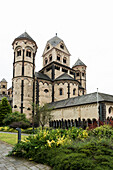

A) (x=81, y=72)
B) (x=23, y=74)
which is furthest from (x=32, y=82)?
(x=81, y=72)

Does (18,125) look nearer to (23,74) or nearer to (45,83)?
(23,74)

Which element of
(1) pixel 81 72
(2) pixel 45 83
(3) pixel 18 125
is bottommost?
(3) pixel 18 125

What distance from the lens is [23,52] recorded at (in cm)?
3819

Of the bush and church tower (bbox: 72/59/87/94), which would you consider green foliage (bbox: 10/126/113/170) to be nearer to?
the bush

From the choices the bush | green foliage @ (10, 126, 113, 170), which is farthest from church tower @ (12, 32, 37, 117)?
green foliage @ (10, 126, 113, 170)

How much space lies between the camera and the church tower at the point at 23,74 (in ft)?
116

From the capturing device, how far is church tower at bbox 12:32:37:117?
3528 centimetres

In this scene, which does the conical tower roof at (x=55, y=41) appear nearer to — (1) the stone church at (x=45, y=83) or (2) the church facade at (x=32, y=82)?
(1) the stone church at (x=45, y=83)

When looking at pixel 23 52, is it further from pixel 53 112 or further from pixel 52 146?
pixel 52 146

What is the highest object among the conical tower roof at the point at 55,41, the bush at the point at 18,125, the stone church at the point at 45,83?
the conical tower roof at the point at 55,41

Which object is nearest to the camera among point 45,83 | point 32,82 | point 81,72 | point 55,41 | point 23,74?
point 23,74

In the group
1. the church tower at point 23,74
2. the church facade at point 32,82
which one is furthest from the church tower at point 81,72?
the church tower at point 23,74

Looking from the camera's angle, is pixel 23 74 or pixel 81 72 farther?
pixel 81 72

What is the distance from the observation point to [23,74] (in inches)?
1457
